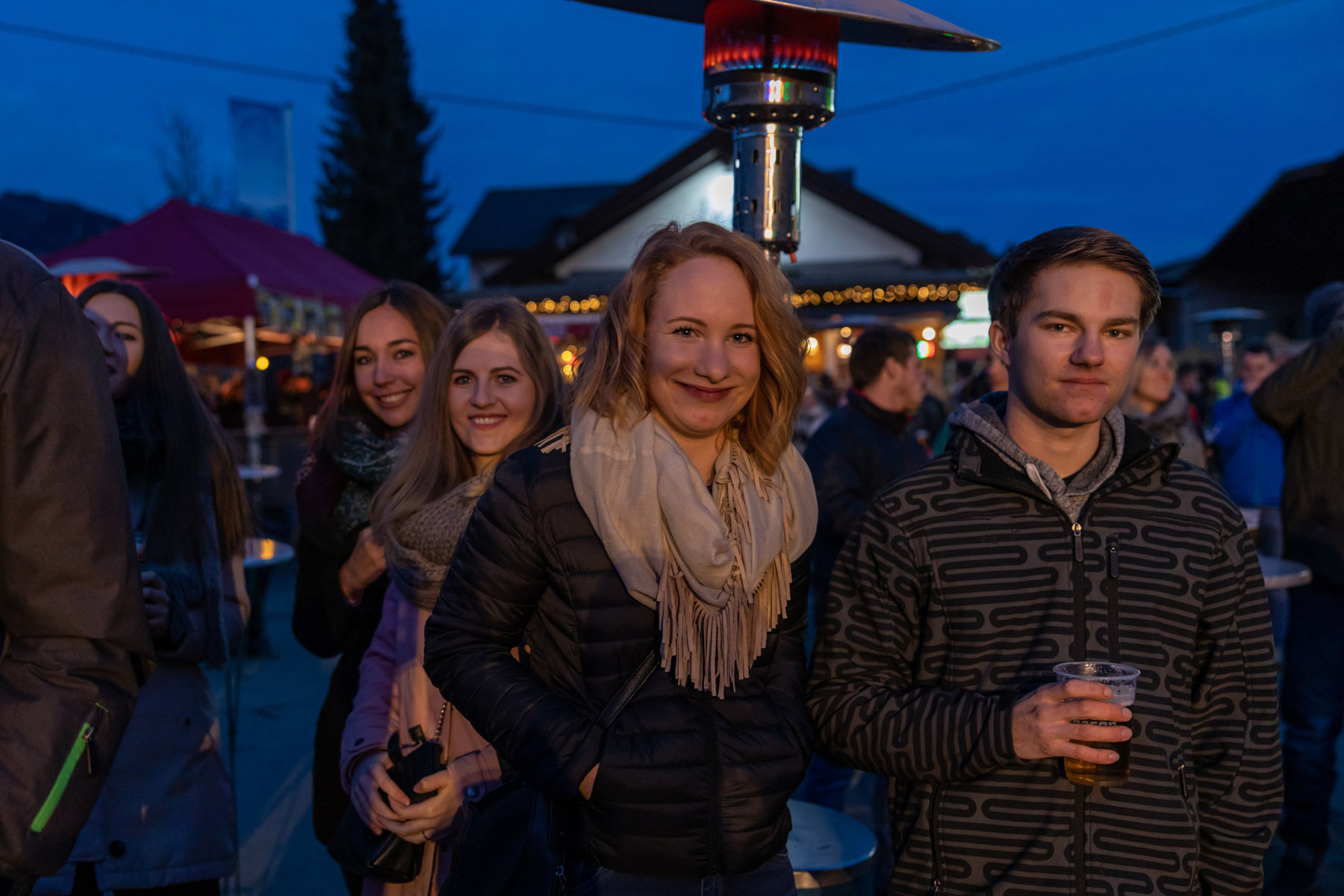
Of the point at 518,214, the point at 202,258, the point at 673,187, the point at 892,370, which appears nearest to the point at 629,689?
the point at 892,370

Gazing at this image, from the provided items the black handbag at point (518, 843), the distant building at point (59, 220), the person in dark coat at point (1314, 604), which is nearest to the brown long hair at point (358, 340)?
the black handbag at point (518, 843)

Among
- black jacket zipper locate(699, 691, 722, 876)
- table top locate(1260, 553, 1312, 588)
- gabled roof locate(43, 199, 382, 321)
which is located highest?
gabled roof locate(43, 199, 382, 321)

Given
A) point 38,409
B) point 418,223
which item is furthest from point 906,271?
point 38,409

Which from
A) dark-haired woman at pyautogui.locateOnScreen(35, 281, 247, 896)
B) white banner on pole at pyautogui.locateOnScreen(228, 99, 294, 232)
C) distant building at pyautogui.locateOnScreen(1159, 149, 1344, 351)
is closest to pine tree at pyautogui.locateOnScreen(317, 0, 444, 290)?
white banner on pole at pyautogui.locateOnScreen(228, 99, 294, 232)

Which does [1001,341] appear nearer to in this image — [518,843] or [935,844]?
[935,844]

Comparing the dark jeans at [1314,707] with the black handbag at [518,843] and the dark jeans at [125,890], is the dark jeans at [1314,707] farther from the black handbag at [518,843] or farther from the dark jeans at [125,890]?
the dark jeans at [125,890]

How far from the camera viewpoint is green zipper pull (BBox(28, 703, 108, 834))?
1.31m

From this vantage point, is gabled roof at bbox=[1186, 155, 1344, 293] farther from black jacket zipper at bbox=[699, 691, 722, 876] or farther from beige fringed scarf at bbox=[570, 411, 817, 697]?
black jacket zipper at bbox=[699, 691, 722, 876]

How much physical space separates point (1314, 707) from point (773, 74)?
3342 mm

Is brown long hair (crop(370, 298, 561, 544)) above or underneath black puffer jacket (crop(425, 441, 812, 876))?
above

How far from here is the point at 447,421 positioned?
2705 millimetres

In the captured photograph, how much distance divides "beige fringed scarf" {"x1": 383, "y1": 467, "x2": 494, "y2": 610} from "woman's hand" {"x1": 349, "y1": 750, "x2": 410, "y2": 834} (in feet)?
1.25

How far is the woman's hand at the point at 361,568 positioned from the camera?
2.78 metres

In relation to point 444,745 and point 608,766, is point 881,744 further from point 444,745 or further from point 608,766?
point 444,745
